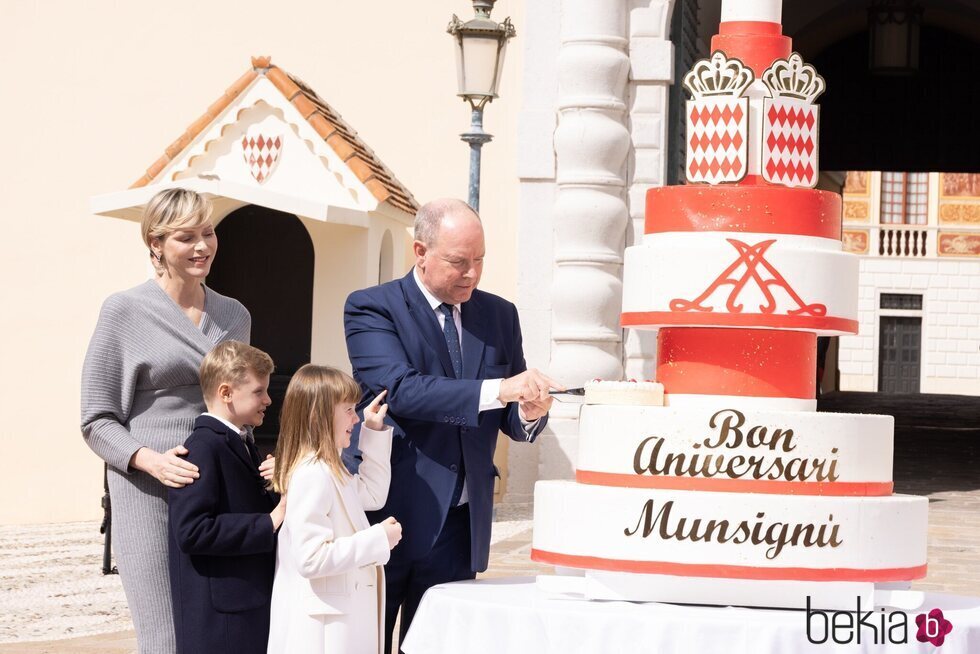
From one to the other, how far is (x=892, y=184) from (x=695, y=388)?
37.0 meters

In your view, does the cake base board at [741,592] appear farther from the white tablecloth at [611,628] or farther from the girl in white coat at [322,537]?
the girl in white coat at [322,537]

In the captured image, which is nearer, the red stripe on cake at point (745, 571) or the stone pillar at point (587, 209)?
the red stripe on cake at point (745, 571)

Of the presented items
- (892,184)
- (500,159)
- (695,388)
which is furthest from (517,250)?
(892,184)

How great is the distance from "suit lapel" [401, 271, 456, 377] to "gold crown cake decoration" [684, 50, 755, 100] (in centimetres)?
94

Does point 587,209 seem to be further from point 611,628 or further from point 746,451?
point 611,628

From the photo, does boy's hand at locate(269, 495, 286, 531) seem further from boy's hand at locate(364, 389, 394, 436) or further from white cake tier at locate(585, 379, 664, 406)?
white cake tier at locate(585, 379, 664, 406)

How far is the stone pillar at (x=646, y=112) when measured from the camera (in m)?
11.0

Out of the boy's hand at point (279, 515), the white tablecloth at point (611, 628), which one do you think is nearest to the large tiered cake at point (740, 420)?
the white tablecloth at point (611, 628)

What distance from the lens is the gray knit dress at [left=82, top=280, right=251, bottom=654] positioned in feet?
13.1

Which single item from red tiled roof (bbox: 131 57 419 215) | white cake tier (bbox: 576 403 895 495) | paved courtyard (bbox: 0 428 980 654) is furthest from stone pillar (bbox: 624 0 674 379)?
white cake tier (bbox: 576 403 895 495)

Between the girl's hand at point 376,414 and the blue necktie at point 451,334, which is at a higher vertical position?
the blue necktie at point 451,334

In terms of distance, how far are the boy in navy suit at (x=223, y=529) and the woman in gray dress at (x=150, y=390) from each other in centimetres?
10

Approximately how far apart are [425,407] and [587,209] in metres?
6.97

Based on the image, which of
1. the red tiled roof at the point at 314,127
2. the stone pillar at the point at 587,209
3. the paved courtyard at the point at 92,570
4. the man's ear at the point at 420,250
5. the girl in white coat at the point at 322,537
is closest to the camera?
the girl in white coat at the point at 322,537
